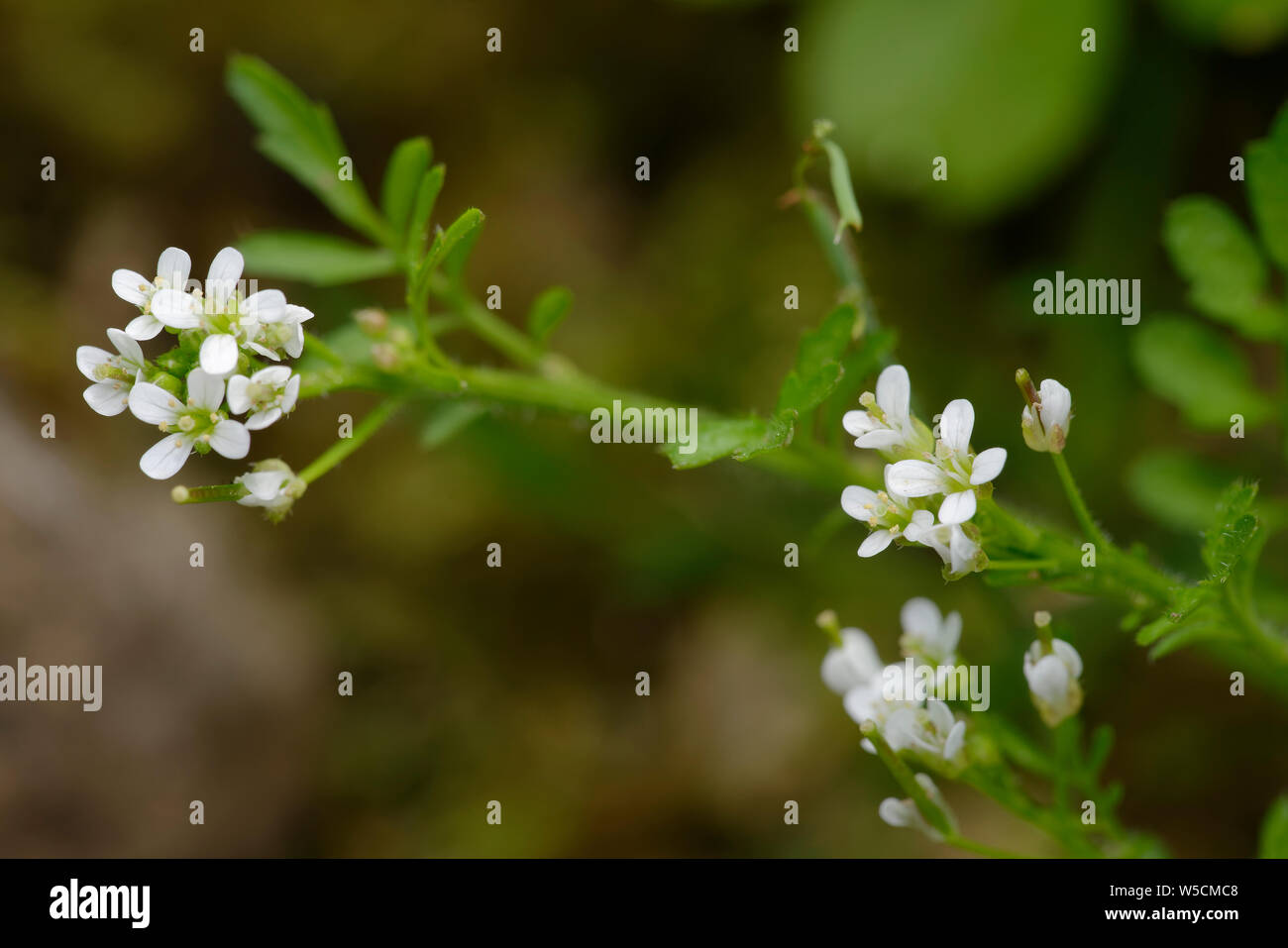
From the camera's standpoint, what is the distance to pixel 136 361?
223 cm

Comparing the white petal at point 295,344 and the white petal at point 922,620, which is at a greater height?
the white petal at point 295,344

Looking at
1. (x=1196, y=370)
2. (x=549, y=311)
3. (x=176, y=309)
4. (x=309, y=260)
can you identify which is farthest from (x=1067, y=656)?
(x=309, y=260)

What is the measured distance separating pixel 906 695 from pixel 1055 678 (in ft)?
1.01

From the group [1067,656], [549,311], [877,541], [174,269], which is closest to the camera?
[877,541]

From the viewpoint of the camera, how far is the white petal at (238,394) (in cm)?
205

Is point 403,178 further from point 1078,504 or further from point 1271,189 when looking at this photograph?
point 1271,189

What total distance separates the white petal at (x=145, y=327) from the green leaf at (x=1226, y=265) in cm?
243

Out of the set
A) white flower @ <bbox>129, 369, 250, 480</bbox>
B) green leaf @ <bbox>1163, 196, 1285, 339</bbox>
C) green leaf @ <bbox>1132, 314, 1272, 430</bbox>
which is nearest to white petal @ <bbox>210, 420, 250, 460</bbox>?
white flower @ <bbox>129, 369, 250, 480</bbox>

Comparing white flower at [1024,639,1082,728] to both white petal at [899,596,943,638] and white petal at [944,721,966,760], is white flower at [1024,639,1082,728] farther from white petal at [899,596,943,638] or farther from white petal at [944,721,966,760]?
white petal at [899,596,943,638]

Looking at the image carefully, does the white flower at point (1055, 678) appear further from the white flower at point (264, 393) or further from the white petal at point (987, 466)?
the white flower at point (264, 393)

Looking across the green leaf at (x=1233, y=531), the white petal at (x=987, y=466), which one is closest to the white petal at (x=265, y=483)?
the white petal at (x=987, y=466)

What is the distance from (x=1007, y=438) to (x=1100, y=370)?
0.51 metres

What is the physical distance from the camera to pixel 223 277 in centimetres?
217
